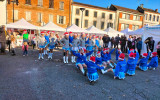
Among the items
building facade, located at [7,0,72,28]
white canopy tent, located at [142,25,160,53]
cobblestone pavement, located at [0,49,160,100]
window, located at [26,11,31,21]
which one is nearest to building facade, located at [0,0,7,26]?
building facade, located at [7,0,72,28]

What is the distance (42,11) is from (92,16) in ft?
42.8

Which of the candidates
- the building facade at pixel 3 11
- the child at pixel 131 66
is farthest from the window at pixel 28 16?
the child at pixel 131 66

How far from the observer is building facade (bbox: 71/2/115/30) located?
101 feet

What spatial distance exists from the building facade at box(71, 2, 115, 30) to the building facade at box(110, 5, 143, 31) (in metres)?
1.66

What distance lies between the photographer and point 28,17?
2606 cm

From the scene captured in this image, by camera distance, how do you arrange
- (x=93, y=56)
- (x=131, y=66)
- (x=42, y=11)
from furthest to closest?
(x=42, y=11)
(x=131, y=66)
(x=93, y=56)

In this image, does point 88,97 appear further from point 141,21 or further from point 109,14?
point 141,21

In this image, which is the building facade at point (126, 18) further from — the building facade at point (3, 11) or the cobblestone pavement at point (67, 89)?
the cobblestone pavement at point (67, 89)

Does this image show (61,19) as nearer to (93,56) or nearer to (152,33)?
(152,33)

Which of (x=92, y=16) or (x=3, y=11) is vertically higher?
(x=92, y=16)

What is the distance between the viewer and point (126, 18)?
121 ft

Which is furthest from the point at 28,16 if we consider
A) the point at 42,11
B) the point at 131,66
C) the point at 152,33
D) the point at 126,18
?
the point at 126,18

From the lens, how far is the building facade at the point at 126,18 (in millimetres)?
35938

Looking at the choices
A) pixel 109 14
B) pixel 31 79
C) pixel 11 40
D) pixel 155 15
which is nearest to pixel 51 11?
pixel 109 14
